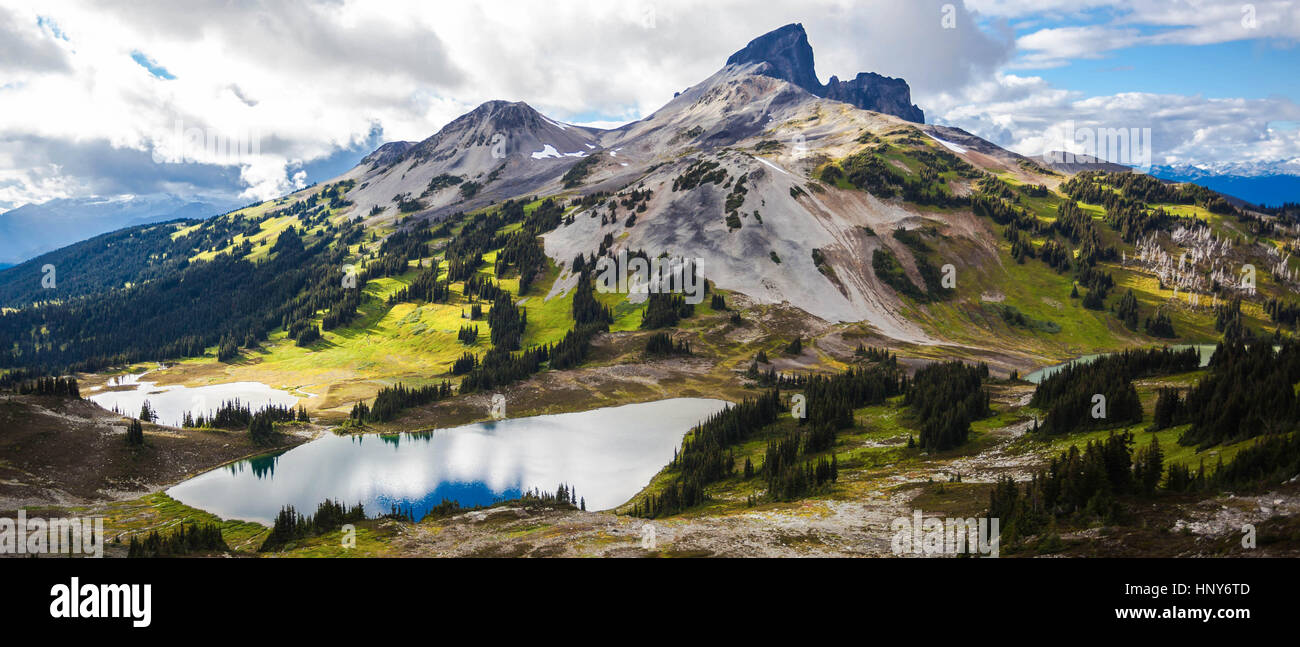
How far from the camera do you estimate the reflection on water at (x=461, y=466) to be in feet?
216

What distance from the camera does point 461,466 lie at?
256ft

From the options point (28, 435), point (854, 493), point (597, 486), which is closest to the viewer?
point (854, 493)

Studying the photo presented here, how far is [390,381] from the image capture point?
12638 cm

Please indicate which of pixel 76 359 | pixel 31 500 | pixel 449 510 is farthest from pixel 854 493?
pixel 76 359

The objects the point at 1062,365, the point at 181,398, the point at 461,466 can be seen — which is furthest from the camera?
the point at 181,398

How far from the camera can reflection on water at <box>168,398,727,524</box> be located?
2591 inches

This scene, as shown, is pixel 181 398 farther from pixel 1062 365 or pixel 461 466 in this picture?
pixel 1062 365

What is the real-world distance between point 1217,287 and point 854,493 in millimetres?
177228

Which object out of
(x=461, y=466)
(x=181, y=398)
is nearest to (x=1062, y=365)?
(x=461, y=466)

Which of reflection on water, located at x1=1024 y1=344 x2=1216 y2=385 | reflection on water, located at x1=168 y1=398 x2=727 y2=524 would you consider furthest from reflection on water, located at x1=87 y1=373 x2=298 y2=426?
reflection on water, located at x1=1024 y1=344 x2=1216 y2=385

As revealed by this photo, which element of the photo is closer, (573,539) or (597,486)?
(573,539)
